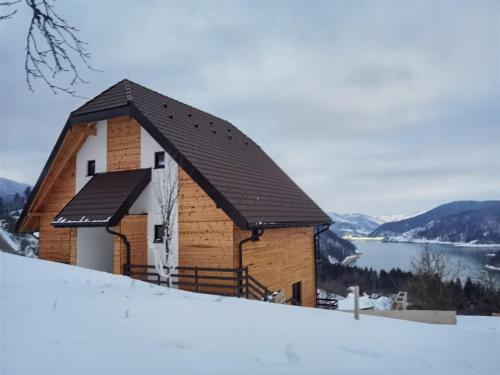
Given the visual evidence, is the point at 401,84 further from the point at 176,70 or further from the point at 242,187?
the point at 176,70

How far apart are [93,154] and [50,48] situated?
33.5 feet

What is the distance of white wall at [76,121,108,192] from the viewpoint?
43.5ft

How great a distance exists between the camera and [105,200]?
1155 cm

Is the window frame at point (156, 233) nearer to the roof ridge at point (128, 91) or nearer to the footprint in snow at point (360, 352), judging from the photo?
the roof ridge at point (128, 91)

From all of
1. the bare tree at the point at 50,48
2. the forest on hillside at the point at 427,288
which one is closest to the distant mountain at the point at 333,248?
the forest on hillside at the point at 427,288

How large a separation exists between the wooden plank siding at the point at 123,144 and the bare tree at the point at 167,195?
50.1 inches

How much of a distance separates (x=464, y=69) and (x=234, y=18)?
735 centimetres

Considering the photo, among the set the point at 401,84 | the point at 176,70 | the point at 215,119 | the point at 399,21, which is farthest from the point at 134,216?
the point at 401,84

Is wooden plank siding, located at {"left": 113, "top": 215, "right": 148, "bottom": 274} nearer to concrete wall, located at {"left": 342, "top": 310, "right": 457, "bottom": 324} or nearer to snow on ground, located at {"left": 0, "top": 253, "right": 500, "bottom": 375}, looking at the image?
snow on ground, located at {"left": 0, "top": 253, "right": 500, "bottom": 375}

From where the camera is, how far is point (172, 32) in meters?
6.91

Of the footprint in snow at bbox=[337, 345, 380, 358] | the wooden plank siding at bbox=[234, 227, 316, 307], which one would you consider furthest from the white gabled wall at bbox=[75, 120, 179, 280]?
the footprint in snow at bbox=[337, 345, 380, 358]

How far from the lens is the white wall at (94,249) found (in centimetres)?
1271

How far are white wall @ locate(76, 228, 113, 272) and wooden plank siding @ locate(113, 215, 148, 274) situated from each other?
5.57 feet

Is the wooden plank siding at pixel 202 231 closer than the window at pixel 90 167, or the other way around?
the wooden plank siding at pixel 202 231
